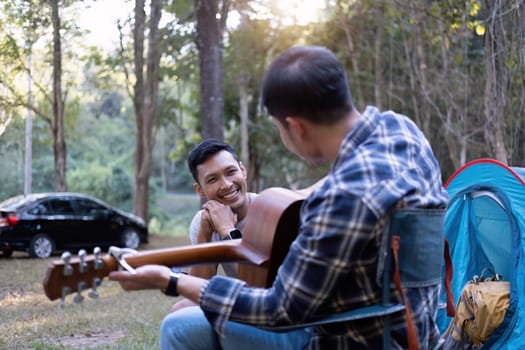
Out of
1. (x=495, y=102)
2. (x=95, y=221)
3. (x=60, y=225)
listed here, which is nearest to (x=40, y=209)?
(x=60, y=225)

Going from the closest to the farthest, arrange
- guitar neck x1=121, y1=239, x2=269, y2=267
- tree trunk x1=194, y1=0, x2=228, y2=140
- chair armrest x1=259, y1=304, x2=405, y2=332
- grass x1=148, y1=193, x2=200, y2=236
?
chair armrest x1=259, y1=304, x2=405, y2=332, guitar neck x1=121, y1=239, x2=269, y2=267, tree trunk x1=194, y1=0, x2=228, y2=140, grass x1=148, y1=193, x2=200, y2=236

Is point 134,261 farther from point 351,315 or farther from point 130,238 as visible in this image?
point 130,238

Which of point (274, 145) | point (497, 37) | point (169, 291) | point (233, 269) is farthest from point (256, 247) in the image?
point (274, 145)

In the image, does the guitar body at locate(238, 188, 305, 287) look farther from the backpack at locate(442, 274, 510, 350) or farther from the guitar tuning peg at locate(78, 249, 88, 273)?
the backpack at locate(442, 274, 510, 350)

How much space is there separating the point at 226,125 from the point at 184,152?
1.36 m

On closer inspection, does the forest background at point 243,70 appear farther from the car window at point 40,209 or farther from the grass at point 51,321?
the grass at point 51,321

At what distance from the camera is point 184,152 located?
62.0 feet

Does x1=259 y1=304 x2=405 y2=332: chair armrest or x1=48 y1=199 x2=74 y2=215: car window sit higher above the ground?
x1=259 y1=304 x2=405 y2=332: chair armrest

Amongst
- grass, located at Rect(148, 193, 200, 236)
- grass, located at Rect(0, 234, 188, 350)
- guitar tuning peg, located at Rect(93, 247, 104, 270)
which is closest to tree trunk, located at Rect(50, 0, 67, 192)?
grass, located at Rect(0, 234, 188, 350)

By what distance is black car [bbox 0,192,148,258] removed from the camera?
22.1 feet

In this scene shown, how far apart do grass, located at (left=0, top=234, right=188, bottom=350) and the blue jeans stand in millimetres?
1968

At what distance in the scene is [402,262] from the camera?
1891mm

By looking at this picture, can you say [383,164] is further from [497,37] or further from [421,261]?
[497,37]

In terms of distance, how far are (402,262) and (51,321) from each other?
3975 mm
